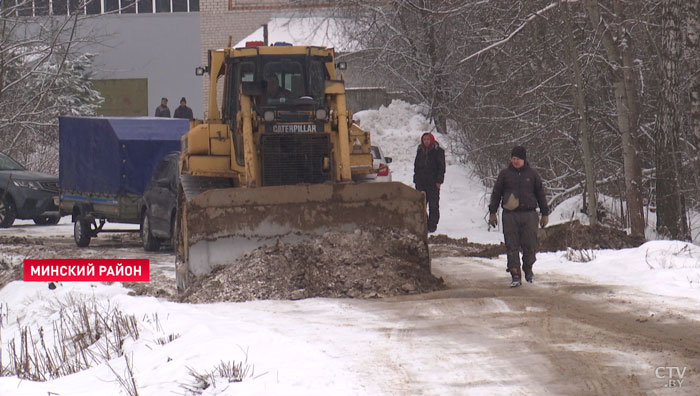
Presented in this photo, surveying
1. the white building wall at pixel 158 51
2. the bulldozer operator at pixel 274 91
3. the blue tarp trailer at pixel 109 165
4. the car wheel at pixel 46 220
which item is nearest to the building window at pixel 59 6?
the car wheel at pixel 46 220

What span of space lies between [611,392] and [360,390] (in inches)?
62.0

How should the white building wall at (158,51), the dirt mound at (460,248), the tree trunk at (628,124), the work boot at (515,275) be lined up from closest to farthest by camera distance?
the work boot at (515,275), the dirt mound at (460,248), the tree trunk at (628,124), the white building wall at (158,51)

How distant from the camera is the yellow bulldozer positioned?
12727 mm

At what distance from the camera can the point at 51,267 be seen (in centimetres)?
1658

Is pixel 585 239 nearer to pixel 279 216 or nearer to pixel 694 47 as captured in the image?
pixel 694 47

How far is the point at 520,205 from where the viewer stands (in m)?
13.2

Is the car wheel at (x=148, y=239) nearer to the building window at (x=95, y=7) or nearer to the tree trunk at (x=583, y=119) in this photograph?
the tree trunk at (x=583, y=119)

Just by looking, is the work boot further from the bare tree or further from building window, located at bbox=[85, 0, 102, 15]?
building window, located at bbox=[85, 0, 102, 15]

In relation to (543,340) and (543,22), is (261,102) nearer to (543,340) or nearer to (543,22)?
(543,340)

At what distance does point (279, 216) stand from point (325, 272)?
0.85 meters

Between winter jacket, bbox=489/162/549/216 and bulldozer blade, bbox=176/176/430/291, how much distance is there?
931mm

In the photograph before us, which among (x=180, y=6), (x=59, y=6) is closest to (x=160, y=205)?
(x=59, y=6)

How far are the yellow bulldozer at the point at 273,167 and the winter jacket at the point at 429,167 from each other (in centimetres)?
515

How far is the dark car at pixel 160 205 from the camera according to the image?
59.5 feet
